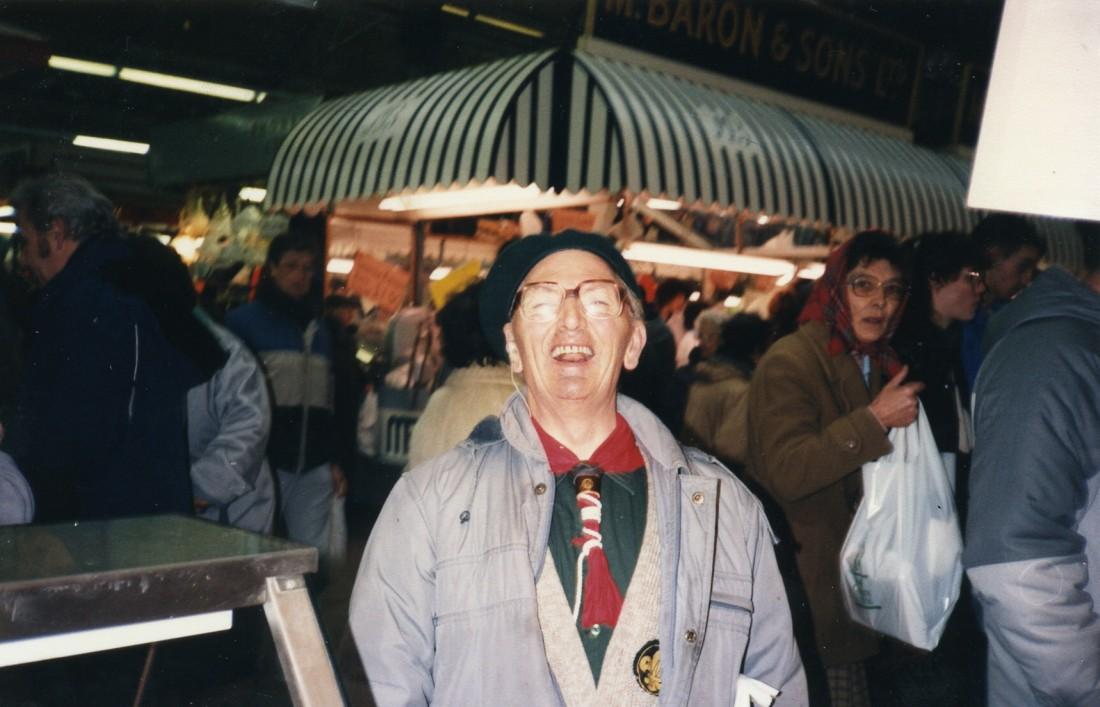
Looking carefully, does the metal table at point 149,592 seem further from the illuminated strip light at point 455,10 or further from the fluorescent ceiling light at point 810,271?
the fluorescent ceiling light at point 810,271

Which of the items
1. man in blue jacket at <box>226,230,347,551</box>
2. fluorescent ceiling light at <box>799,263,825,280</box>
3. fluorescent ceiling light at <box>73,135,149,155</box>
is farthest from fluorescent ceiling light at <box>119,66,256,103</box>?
fluorescent ceiling light at <box>799,263,825,280</box>

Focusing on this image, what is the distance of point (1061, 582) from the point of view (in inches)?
81.4

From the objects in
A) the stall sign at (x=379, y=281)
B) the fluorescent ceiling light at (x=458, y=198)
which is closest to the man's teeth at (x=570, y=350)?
the fluorescent ceiling light at (x=458, y=198)

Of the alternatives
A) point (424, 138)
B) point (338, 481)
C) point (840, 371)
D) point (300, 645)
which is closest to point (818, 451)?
point (840, 371)

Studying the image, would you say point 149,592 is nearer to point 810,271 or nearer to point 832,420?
point 832,420

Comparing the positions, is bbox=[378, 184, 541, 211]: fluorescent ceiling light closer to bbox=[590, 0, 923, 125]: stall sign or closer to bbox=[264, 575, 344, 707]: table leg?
bbox=[590, 0, 923, 125]: stall sign

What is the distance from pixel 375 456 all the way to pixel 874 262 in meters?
4.55

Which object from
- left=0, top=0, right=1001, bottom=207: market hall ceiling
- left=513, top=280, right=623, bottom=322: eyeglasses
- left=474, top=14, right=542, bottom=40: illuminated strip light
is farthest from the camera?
left=474, top=14, right=542, bottom=40: illuminated strip light

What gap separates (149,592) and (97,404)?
231 cm

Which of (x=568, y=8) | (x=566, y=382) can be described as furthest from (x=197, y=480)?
(x=568, y=8)

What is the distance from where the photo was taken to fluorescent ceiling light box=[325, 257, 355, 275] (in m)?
8.38

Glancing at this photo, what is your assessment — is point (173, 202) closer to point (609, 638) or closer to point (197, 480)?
point (197, 480)

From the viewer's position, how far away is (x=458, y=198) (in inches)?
302

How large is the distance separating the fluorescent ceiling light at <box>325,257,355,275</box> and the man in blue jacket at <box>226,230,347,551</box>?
11.0 feet
